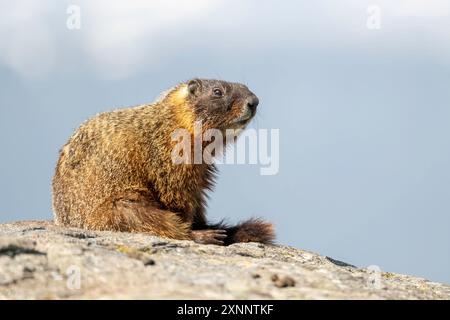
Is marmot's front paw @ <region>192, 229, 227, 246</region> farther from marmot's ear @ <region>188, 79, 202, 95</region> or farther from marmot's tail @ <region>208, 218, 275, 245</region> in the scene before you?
marmot's ear @ <region>188, 79, 202, 95</region>

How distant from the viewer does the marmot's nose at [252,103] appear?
42.2 feet

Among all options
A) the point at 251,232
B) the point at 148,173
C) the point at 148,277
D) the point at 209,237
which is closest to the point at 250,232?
the point at 251,232

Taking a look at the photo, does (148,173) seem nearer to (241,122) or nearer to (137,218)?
(137,218)

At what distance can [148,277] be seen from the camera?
6812 millimetres

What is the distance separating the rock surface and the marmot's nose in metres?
4.73

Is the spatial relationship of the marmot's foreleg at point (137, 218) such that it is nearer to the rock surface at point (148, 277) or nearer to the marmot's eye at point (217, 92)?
the marmot's eye at point (217, 92)

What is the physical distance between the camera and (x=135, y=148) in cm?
1219

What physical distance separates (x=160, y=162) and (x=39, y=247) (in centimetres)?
457

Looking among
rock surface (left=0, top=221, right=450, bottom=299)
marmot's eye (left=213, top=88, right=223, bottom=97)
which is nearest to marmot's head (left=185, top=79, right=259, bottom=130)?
marmot's eye (left=213, top=88, right=223, bottom=97)

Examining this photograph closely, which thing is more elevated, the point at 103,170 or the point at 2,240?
the point at 103,170

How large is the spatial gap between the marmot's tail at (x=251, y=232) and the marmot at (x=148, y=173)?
2 centimetres

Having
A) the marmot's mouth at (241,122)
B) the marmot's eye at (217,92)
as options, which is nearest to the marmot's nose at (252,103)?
the marmot's mouth at (241,122)
